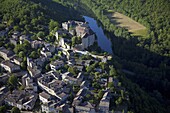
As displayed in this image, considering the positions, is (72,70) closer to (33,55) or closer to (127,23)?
(33,55)

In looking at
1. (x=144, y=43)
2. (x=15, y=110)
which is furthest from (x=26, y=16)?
(x=15, y=110)

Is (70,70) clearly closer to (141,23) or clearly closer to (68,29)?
(68,29)

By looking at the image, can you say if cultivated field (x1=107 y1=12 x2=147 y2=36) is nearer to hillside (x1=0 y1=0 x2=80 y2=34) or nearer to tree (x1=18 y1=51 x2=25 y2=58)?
hillside (x1=0 y1=0 x2=80 y2=34)

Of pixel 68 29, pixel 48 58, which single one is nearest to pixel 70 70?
pixel 48 58

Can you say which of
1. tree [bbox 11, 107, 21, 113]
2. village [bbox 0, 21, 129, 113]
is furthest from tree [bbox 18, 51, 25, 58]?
tree [bbox 11, 107, 21, 113]

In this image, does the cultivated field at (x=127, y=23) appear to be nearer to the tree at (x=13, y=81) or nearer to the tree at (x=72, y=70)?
the tree at (x=72, y=70)

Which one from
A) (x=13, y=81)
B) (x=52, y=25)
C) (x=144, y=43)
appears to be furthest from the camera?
(x=144, y=43)

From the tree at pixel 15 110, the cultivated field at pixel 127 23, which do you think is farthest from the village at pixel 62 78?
the cultivated field at pixel 127 23
